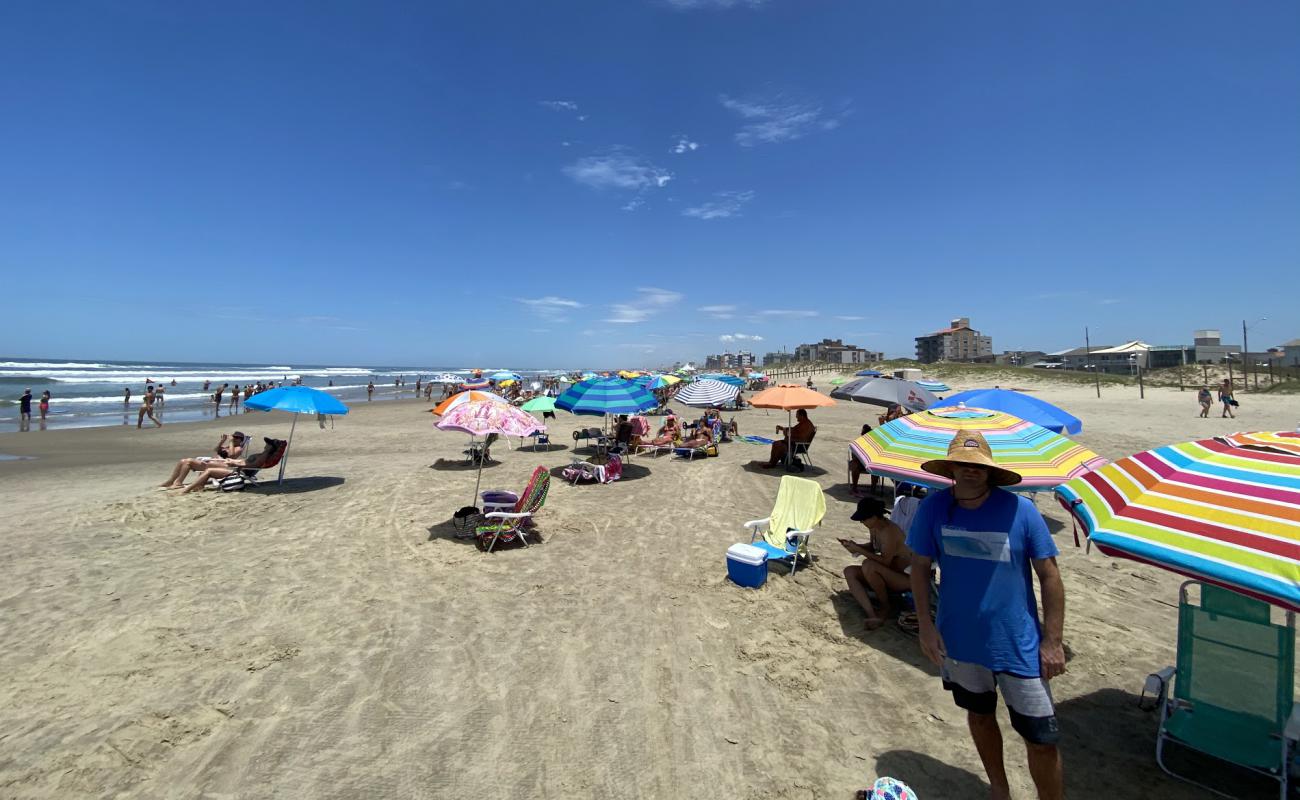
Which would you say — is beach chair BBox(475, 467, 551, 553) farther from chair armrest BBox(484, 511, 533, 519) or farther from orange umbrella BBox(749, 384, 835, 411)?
orange umbrella BBox(749, 384, 835, 411)

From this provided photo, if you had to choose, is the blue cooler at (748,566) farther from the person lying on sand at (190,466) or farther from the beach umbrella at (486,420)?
the person lying on sand at (190,466)

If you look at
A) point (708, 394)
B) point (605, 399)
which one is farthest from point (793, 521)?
point (708, 394)

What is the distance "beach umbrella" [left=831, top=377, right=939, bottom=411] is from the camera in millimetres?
9680

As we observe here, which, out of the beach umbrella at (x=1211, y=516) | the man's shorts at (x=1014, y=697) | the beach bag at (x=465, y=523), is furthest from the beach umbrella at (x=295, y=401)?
the beach umbrella at (x=1211, y=516)

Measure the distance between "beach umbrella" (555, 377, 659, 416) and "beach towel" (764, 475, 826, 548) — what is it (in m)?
4.30

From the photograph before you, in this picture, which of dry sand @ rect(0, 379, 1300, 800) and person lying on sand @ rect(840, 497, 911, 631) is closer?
dry sand @ rect(0, 379, 1300, 800)

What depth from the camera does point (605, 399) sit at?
1024 cm

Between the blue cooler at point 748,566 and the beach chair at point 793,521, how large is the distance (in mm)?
177

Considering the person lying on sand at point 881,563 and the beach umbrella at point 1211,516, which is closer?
the beach umbrella at point 1211,516

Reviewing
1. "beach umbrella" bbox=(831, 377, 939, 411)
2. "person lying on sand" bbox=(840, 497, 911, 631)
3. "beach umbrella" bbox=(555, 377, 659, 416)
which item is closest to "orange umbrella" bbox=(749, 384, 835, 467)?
"beach umbrella" bbox=(831, 377, 939, 411)

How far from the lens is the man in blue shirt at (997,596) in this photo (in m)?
2.27

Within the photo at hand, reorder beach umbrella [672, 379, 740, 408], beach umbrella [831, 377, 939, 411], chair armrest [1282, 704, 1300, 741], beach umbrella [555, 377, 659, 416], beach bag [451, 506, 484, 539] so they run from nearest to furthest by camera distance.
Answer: chair armrest [1282, 704, 1300, 741] < beach bag [451, 506, 484, 539] < beach umbrella [831, 377, 939, 411] < beach umbrella [555, 377, 659, 416] < beach umbrella [672, 379, 740, 408]

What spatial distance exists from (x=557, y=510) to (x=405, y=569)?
2.75m

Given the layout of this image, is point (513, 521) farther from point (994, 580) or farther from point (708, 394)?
point (708, 394)
